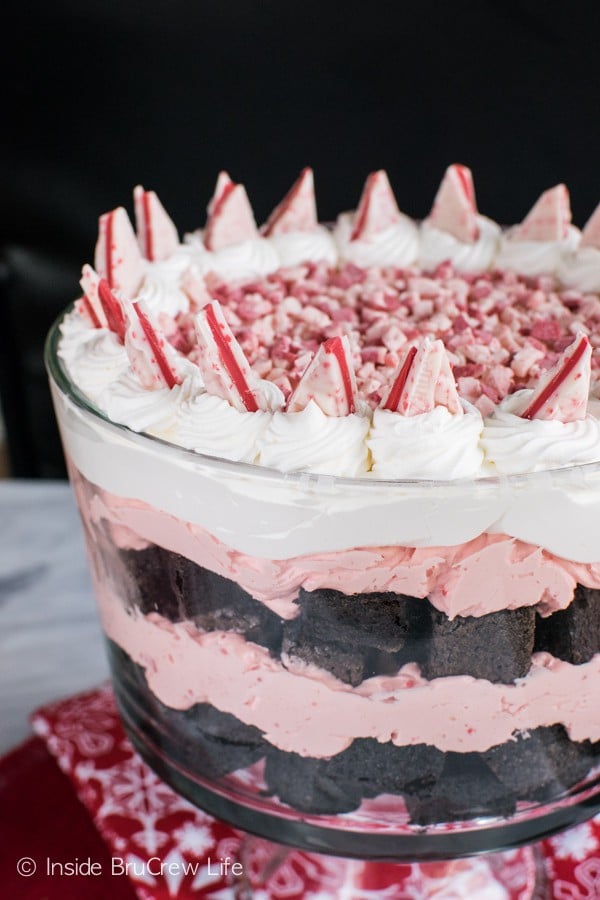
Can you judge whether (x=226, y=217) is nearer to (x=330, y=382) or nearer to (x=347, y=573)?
(x=330, y=382)

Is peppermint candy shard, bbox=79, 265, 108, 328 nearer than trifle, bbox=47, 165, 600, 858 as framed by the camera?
No

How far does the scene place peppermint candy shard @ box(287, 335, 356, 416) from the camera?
0.69 metres

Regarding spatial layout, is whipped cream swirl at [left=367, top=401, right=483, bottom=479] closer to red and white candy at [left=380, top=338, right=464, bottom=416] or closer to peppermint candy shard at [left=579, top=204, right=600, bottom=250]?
red and white candy at [left=380, top=338, right=464, bottom=416]

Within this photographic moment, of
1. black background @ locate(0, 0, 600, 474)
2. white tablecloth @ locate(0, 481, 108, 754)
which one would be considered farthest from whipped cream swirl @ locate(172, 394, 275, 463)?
black background @ locate(0, 0, 600, 474)

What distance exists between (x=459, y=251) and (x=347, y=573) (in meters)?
0.64

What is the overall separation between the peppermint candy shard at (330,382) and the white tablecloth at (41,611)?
2.21 ft

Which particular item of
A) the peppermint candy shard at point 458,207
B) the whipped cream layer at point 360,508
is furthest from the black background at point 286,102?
the whipped cream layer at point 360,508

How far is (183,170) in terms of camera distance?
1.94m

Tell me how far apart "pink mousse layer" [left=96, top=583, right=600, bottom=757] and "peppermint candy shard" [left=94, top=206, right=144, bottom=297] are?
→ 15.9 inches

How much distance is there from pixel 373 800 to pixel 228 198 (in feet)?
2.28

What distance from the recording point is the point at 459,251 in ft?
3.83

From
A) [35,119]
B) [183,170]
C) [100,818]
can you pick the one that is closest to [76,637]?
[100,818]

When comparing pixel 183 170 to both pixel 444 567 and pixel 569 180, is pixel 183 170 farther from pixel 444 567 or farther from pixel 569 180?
pixel 444 567

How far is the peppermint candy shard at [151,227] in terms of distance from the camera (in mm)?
1078
